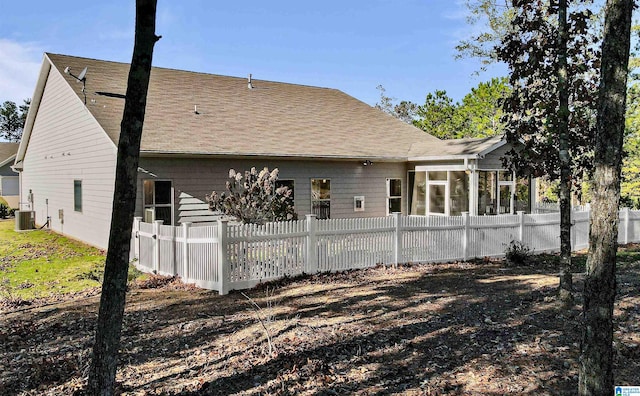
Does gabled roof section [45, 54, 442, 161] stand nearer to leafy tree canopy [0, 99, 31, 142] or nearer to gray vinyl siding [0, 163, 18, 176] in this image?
gray vinyl siding [0, 163, 18, 176]

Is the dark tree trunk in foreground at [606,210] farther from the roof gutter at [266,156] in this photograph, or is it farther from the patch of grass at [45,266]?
the roof gutter at [266,156]

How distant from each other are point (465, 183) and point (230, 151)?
27.4ft

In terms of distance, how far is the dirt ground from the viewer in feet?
13.9

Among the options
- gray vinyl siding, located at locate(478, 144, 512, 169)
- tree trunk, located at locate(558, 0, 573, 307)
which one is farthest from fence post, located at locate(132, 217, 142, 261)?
gray vinyl siding, located at locate(478, 144, 512, 169)

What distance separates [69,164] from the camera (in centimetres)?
1689

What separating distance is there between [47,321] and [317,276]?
189 inches

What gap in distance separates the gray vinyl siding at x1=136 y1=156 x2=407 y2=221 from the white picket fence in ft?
7.87

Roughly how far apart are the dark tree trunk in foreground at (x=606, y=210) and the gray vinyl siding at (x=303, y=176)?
1148cm

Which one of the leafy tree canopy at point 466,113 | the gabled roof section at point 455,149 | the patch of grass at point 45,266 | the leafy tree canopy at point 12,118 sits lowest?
the patch of grass at point 45,266

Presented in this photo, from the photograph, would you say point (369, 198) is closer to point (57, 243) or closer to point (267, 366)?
point (57, 243)

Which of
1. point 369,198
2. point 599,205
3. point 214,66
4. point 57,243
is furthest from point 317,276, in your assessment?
point 214,66

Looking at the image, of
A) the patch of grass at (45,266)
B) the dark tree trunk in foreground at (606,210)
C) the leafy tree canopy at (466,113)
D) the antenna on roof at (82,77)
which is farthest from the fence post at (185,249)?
the leafy tree canopy at (466,113)

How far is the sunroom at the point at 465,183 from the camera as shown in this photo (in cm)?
1537

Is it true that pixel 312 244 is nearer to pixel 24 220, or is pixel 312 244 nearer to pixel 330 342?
A: pixel 330 342
